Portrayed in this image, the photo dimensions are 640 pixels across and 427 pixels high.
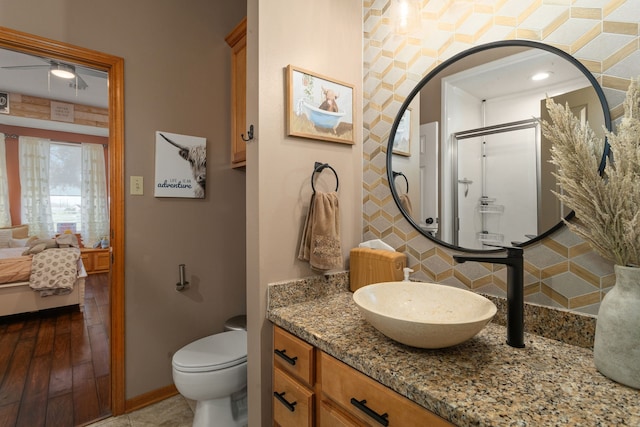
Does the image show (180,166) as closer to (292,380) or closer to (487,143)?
(292,380)

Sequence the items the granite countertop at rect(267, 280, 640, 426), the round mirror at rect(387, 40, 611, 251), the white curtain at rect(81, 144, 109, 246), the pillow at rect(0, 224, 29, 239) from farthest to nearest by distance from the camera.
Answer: the white curtain at rect(81, 144, 109, 246) < the pillow at rect(0, 224, 29, 239) < the round mirror at rect(387, 40, 611, 251) < the granite countertop at rect(267, 280, 640, 426)

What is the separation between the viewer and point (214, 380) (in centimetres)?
155

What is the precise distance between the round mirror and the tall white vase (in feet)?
1.01

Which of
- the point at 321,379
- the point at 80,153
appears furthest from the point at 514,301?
the point at 80,153

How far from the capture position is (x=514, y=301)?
90 cm

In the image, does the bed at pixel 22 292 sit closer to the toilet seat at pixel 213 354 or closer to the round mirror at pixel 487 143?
the toilet seat at pixel 213 354

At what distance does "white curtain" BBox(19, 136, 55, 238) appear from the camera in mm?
5504

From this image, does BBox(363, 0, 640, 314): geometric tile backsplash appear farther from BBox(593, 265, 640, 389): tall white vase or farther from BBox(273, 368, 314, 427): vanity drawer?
BBox(273, 368, 314, 427): vanity drawer

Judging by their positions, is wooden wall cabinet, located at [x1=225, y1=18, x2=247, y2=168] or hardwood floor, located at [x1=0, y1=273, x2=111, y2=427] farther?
wooden wall cabinet, located at [x1=225, y1=18, x2=247, y2=168]

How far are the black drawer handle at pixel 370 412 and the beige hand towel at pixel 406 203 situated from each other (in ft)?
2.67

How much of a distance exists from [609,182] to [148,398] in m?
2.51

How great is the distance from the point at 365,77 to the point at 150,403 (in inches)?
93.5

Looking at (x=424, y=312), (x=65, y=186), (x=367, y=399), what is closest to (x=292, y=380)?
(x=367, y=399)

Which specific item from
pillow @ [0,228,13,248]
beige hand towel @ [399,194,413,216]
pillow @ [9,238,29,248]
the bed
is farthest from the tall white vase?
pillow @ [0,228,13,248]
